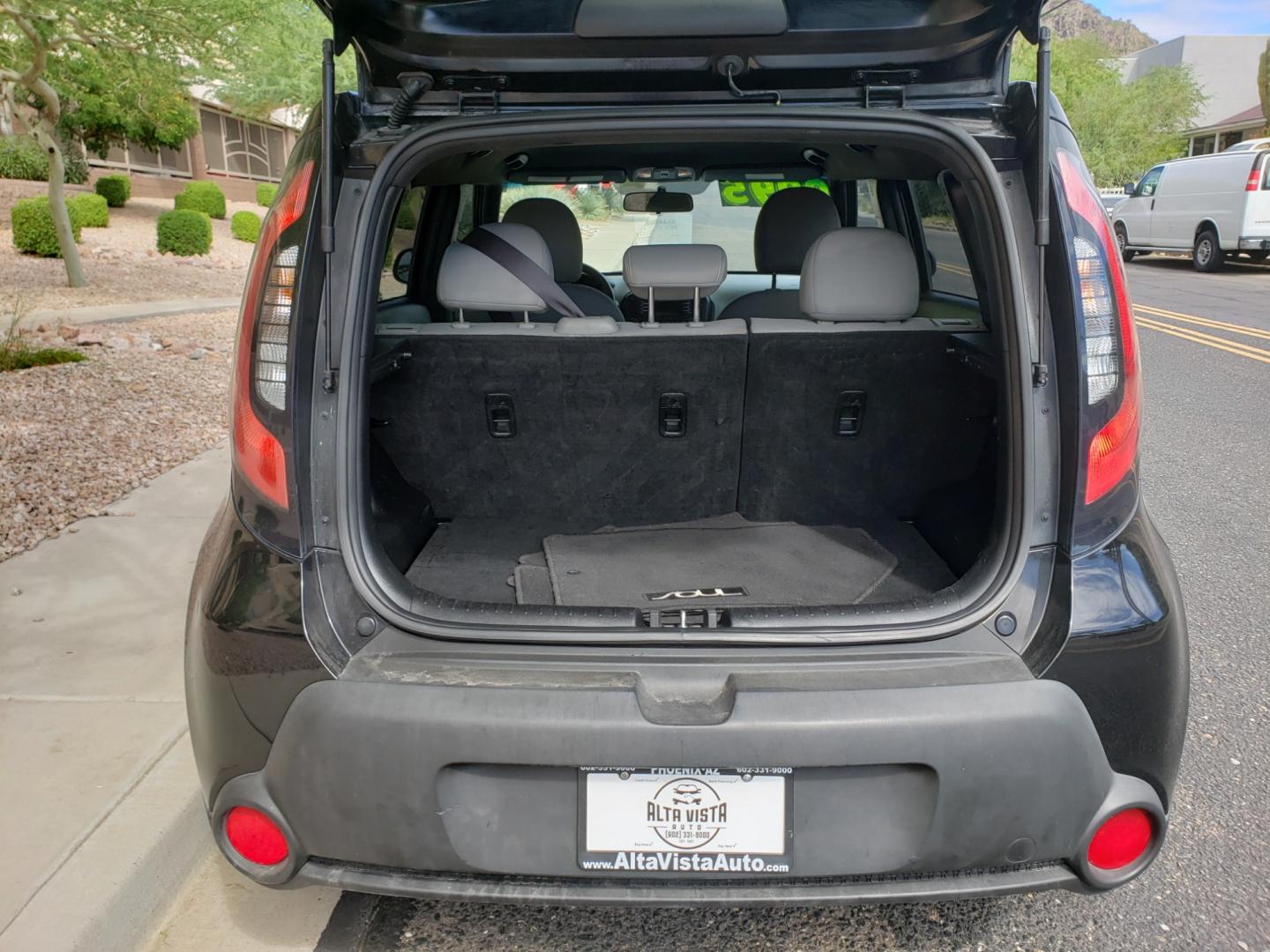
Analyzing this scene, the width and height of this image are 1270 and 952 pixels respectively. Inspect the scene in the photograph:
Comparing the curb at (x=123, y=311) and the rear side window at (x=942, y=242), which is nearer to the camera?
the rear side window at (x=942, y=242)

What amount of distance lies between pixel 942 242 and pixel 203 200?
24.0 meters

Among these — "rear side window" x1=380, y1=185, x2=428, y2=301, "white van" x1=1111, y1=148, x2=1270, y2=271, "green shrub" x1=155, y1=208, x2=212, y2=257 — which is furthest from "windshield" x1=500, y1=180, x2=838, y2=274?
"green shrub" x1=155, y1=208, x2=212, y2=257

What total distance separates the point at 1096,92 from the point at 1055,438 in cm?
5059

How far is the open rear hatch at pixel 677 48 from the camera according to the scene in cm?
173

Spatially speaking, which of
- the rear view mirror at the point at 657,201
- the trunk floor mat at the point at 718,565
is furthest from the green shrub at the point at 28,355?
the trunk floor mat at the point at 718,565

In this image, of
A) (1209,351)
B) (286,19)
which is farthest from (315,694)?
(286,19)

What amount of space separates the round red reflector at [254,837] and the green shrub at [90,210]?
65.0ft

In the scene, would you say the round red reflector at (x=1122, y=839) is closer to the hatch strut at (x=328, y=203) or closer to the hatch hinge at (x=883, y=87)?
the hatch hinge at (x=883, y=87)

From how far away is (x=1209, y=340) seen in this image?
9.91 metres

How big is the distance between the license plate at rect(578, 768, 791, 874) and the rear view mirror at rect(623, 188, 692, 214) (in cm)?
314

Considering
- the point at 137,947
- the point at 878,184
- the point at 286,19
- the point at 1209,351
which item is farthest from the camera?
the point at 286,19

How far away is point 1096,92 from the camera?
44719 mm

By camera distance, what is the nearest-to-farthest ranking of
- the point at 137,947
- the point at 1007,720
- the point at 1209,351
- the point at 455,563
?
the point at 1007,720 → the point at 137,947 → the point at 455,563 → the point at 1209,351

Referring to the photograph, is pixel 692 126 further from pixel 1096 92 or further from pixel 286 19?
pixel 1096 92
